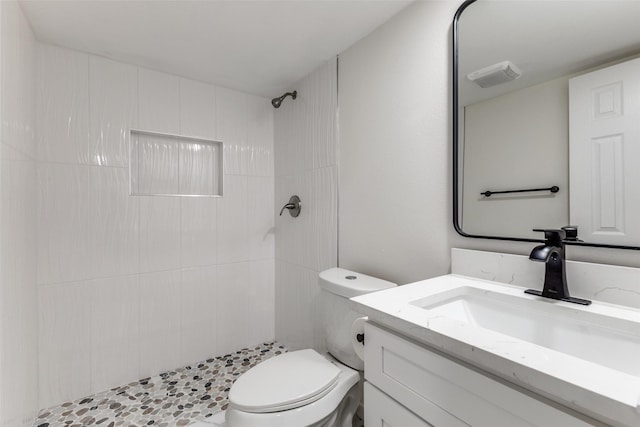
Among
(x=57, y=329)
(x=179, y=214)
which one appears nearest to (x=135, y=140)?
(x=179, y=214)

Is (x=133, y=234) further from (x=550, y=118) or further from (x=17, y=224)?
(x=550, y=118)

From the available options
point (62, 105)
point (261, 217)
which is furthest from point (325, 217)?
point (62, 105)

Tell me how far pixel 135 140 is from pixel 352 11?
146 centimetres

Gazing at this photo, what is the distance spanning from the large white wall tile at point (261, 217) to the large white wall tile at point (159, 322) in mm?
571

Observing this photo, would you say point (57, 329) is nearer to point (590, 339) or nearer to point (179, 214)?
point (179, 214)

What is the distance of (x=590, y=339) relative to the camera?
69 centimetres

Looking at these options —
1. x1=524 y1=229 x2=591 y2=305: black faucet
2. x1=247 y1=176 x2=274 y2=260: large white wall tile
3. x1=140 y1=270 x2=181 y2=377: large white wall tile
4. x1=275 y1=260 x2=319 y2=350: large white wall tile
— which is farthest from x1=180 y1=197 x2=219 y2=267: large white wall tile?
x1=524 y1=229 x2=591 y2=305: black faucet

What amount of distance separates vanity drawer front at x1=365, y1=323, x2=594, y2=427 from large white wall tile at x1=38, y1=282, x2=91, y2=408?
1.65 m

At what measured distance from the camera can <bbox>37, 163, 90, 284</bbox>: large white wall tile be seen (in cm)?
151

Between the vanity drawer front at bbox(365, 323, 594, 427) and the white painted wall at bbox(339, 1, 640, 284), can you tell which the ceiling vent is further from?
the vanity drawer front at bbox(365, 323, 594, 427)

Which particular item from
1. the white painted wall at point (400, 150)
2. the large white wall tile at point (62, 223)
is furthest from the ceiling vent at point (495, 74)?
the large white wall tile at point (62, 223)

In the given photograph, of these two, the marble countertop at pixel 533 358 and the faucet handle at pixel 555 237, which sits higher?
the faucet handle at pixel 555 237

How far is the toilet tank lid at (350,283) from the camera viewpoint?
124cm

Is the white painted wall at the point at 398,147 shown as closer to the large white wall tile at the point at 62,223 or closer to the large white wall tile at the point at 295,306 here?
the large white wall tile at the point at 295,306
